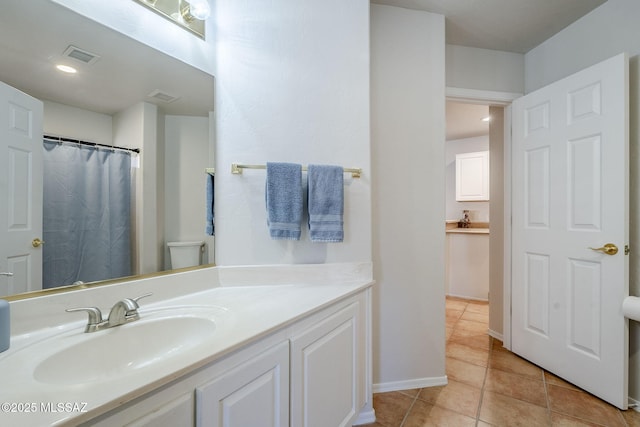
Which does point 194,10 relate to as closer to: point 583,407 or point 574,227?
point 574,227

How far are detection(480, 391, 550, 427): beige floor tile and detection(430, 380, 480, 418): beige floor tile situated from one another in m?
0.05

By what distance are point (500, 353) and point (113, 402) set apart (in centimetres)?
265

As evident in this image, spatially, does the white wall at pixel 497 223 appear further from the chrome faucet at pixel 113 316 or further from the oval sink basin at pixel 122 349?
the chrome faucet at pixel 113 316

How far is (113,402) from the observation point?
19.4 inches

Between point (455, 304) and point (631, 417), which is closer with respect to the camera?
point (631, 417)

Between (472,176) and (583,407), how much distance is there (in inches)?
120

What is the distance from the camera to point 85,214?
938 millimetres

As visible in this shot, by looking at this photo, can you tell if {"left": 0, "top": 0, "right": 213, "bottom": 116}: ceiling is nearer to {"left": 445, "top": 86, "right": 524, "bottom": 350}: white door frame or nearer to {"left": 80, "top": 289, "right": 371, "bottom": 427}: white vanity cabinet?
{"left": 80, "top": 289, "right": 371, "bottom": 427}: white vanity cabinet

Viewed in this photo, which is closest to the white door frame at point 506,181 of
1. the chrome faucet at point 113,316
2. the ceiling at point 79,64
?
the ceiling at point 79,64

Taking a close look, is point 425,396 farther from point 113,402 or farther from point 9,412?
point 9,412

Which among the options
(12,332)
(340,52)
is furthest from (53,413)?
(340,52)

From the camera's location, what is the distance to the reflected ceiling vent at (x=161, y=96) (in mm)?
1121

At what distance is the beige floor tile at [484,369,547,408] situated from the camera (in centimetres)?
163

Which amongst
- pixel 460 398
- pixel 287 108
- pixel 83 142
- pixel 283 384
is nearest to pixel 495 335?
pixel 460 398
